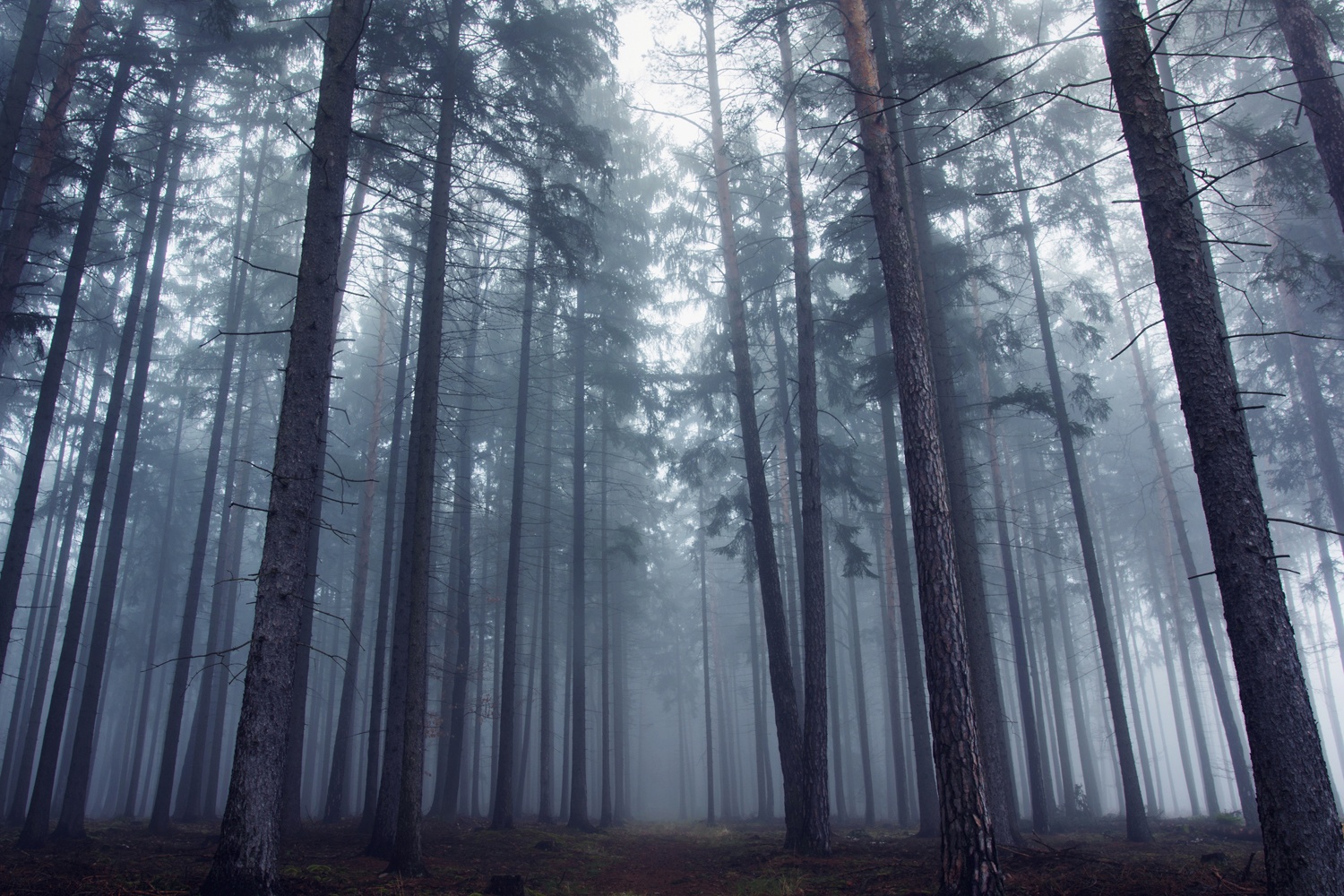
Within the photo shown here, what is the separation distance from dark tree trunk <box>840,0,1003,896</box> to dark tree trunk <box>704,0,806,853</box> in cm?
468

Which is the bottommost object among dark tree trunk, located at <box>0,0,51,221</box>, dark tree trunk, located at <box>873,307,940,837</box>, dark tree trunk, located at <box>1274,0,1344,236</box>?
dark tree trunk, located at <box>873,307,940,837</box>

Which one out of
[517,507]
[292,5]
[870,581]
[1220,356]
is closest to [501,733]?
[517,507]

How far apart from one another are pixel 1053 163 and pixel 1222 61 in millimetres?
5894

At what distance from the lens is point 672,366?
861 inches

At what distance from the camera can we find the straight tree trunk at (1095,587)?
1371cm

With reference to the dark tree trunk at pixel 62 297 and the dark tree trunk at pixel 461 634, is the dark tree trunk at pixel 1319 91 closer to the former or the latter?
the dark tree trunk at pixel 461 634

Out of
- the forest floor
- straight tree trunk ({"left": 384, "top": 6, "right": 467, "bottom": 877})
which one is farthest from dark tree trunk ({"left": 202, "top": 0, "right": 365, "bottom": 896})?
straight tree trunk ({"left": 384, "top": 6, "right": 467, "bottom": 877})

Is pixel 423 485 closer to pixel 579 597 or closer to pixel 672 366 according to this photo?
pixel 579 597

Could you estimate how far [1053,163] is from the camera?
17.6m

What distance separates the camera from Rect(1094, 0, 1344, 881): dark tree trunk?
502 centimetres

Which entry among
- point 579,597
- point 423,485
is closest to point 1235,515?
point 423,485

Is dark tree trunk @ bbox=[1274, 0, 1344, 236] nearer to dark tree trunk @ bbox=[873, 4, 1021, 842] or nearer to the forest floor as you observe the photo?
dark tree trunk @ bbox=[873, 4, 1021, 842]

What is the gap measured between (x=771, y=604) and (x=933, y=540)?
5719 millimetres

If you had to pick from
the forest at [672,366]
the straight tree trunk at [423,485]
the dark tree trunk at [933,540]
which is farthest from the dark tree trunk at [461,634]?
the dark tree trunk at [933,540]
